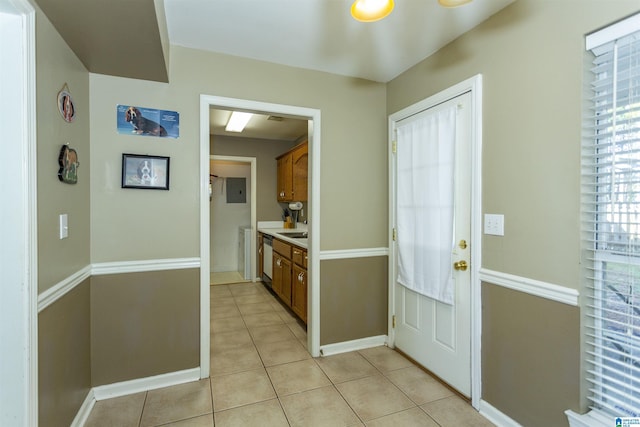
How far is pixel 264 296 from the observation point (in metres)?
4.30

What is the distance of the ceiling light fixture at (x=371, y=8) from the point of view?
3.91 ft

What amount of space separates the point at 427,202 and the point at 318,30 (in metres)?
1.41

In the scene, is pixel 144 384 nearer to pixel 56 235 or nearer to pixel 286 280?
pixel 56 235

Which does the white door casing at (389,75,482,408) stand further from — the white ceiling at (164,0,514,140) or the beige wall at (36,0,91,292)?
the beige wall at (36,0,91,292)

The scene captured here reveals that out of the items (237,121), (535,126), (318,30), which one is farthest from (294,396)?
(237,121)

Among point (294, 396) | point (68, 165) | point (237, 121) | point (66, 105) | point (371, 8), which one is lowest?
point (294, 396)

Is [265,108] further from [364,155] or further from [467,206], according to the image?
[467,206]

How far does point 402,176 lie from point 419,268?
77 cm

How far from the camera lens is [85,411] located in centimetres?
182

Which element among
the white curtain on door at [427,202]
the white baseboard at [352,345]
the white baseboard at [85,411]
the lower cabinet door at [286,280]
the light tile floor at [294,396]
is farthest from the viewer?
the lower cabinet door at [286,280]

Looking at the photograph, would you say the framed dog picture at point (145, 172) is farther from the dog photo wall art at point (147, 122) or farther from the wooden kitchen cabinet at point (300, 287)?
the wooden kitchen cabinet at point (300, 287)

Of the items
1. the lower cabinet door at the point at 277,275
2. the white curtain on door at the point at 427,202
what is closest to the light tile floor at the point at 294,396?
the white curtain on door at the point at 427,202

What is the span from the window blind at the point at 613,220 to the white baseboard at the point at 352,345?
1593mm

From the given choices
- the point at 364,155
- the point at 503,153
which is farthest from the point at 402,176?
the point at 503,153
